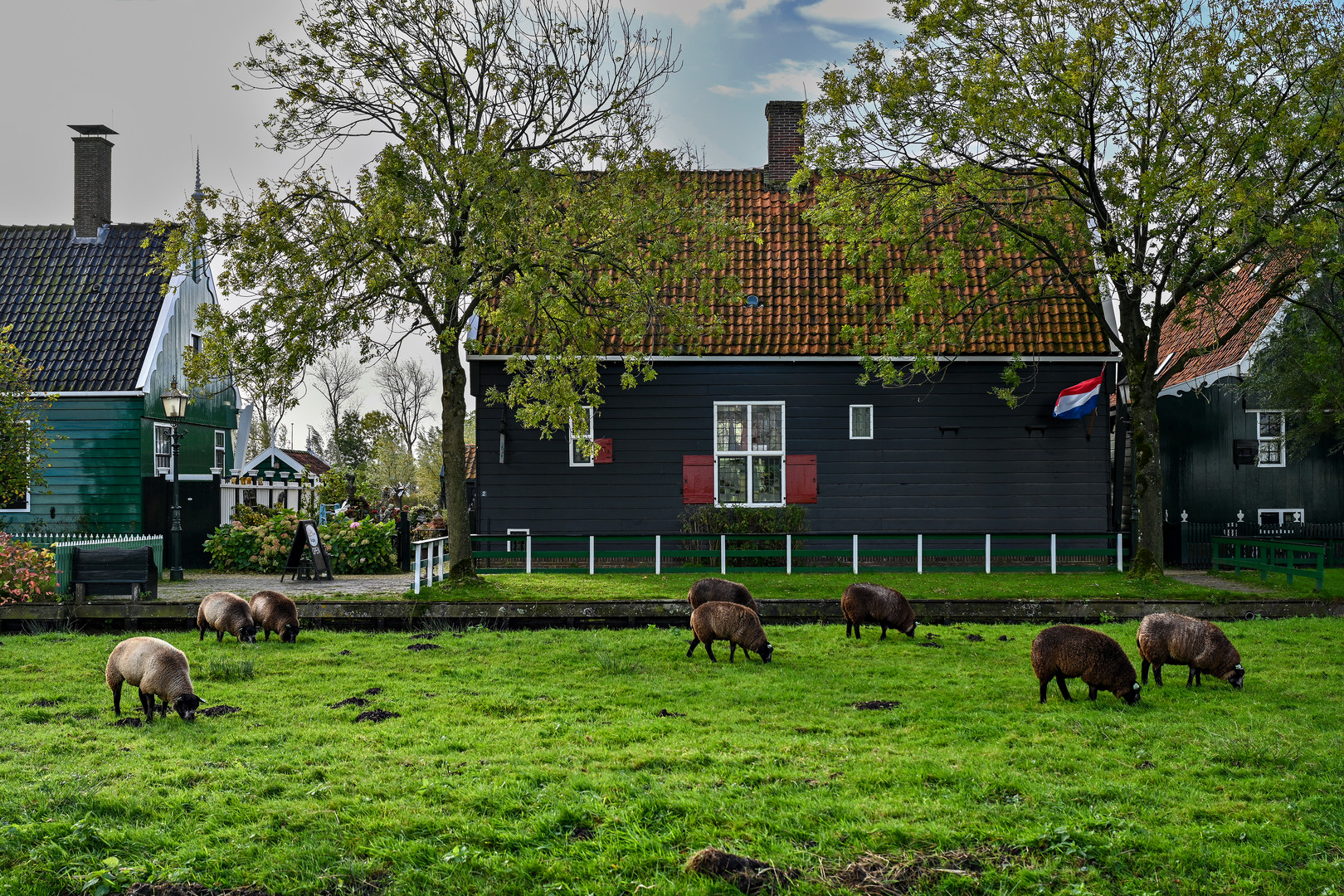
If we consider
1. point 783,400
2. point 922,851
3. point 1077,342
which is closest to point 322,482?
point 783,400

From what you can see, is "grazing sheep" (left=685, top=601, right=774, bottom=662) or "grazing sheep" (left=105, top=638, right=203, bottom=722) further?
"grazing sheep" (left=685, top=601, right=774, bottom=662)

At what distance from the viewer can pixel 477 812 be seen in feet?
19.4

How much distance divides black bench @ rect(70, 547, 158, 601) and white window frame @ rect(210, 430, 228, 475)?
1134cm

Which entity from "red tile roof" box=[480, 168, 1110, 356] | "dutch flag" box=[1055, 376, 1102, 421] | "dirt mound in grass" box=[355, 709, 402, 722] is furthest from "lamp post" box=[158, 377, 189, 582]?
"dutch flag" box=[1055, 376, 1102, 421]

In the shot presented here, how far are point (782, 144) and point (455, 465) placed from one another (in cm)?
1284

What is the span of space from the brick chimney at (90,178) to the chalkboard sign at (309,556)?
12.5 metres

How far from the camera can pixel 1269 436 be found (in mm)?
22125

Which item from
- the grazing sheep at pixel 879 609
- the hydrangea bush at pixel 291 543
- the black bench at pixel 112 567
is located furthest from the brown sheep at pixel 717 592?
the hydrangea bush at pixel 291 543

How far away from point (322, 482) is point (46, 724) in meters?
26.4

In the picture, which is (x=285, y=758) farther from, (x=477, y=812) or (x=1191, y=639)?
(x=1191, y=639)

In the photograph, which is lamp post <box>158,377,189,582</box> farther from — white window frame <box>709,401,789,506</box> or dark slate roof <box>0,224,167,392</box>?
white window frame <box>709,401,789,506</box>

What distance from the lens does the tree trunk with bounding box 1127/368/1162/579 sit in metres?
17.0

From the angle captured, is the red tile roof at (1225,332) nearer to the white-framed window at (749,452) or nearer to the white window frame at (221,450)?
the white-framed window at (749,452)

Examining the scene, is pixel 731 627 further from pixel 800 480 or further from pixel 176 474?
pixel 176 474
